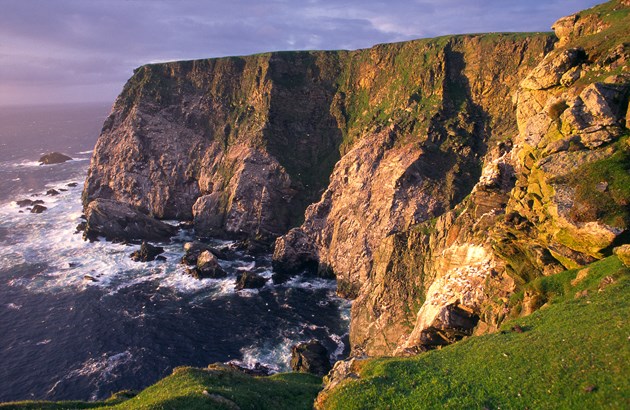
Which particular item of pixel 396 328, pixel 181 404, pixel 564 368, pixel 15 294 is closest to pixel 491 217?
pixel 396 328

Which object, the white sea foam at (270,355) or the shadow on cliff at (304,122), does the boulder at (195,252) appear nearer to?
the shadow on cliff at (304,122)

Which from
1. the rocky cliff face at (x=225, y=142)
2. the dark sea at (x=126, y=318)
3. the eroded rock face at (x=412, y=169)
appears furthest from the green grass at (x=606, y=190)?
the rocky cliff face at (x=225, y=142)

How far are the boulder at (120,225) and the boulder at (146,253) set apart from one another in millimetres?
7794

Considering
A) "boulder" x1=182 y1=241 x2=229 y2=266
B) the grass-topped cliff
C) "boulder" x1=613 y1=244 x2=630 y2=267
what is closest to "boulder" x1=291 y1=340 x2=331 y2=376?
the grass-topped cliff

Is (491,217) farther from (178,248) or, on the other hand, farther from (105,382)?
(178,248)

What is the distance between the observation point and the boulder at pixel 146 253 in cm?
8512

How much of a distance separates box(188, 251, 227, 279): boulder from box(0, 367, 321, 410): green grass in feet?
151

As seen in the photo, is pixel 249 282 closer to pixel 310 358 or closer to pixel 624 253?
pixel 310 358

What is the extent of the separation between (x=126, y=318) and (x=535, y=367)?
60.1m

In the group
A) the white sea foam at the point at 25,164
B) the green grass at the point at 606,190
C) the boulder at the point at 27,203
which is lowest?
the boulder at the point at 27,203

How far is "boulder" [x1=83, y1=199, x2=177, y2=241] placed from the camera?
94750 mm

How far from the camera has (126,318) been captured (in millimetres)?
65500

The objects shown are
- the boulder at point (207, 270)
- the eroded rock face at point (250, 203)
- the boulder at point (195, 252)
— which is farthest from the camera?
the eroded rock face at point (250, 203)

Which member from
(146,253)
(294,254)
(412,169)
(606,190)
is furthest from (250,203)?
(606,190)
